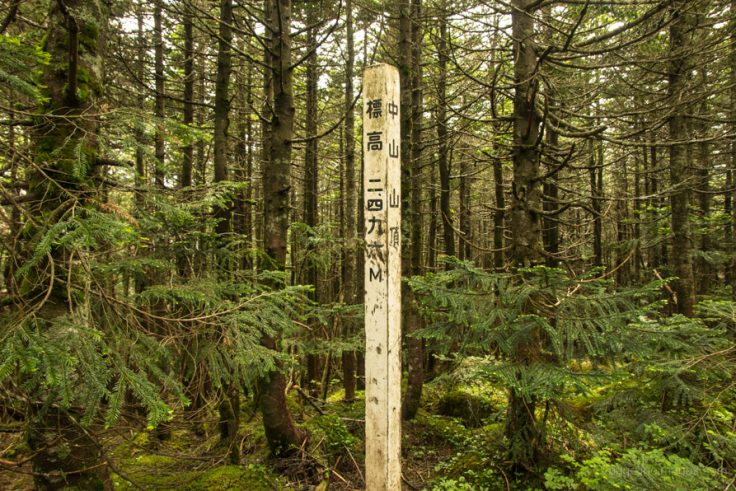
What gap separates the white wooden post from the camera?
304 cm

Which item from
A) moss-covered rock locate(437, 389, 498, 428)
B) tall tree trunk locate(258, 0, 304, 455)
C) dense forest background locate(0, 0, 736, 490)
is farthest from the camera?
moss-covered rock locate(437, 389, 498, 428)

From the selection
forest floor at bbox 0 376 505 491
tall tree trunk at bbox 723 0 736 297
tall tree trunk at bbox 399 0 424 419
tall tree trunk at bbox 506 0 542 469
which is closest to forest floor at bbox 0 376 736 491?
forest floor at bbox 0 376 505 491

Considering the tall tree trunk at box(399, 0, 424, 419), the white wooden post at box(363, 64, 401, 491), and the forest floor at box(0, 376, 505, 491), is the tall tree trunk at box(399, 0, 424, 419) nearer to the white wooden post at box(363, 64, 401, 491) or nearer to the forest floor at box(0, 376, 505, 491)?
the forest floor at box(0, 376, 505, 491)

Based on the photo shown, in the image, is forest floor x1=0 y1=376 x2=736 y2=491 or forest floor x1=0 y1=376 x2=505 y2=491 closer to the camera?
forest floor x1=0 y1=376 x2=736 y2=491

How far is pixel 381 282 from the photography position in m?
3.07

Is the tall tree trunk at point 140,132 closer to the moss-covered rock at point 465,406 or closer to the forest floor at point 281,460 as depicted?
the forest floor at point 281,460

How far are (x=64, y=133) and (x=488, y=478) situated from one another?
6434mm

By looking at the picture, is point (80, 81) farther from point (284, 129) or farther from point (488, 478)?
point (488, 478)

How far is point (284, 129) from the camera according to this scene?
577cm

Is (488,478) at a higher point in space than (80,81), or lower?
lower

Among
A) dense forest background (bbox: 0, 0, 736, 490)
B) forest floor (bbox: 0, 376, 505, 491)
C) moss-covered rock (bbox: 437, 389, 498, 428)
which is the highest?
dense forest background (bbox: 0, 0, 736, 490)

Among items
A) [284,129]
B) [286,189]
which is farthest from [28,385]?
[284,129]

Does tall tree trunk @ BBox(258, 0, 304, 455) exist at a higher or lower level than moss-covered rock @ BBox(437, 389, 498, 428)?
higher

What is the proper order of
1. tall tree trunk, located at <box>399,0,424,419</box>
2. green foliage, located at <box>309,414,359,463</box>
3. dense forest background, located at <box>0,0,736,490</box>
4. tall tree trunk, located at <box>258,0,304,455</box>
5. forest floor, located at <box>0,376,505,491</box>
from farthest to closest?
tall tree trunk, located at <box>399,0,424,419</box> < green foliage, located at <box>309,414,359,463</box> < tall tree trunk, located at <box>258,0,304,455</box> < forest floor, located at <box>0,376,505,491</box> < dense forest background, located at <box>0,0,736,490</box>
